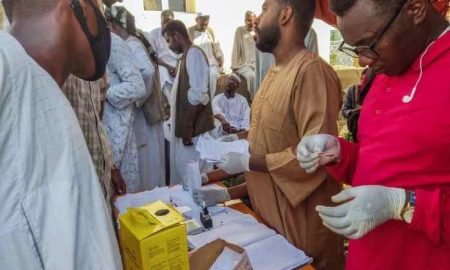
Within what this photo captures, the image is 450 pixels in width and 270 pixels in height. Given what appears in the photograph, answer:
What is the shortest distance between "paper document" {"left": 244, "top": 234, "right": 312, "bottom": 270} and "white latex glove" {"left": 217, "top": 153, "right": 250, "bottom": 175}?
33 cm

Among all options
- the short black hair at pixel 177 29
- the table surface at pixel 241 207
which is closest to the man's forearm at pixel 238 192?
the table surface at pixel 241 207

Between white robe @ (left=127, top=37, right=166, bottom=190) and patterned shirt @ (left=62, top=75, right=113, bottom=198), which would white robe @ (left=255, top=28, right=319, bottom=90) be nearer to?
white robe @ (left=127, top=37, right=166, bottom=190)

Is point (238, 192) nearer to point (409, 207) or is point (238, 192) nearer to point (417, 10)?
point (409, 207)

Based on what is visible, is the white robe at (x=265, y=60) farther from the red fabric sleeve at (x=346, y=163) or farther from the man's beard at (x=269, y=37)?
the red fabric sleeve at (x=346, y=163)

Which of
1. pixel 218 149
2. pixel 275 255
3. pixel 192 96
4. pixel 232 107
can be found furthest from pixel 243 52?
pixel 275 255

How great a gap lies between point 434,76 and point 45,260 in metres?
0.92

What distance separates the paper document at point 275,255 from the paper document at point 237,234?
0.11ft

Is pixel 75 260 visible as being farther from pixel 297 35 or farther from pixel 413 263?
pixel 297 35

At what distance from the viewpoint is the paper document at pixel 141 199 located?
1574mm

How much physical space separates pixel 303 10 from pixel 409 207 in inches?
37.6

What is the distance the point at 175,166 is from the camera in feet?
9.96

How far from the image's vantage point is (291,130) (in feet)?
4.50

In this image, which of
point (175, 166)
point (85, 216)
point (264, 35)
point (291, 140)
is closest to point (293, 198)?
point (291, 140)

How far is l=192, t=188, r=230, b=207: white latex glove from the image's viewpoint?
1524mm
